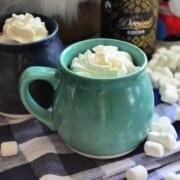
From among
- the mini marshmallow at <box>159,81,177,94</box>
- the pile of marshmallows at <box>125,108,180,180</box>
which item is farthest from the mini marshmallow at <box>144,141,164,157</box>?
the mini marshmallow at <box>159,81,177,94</box>

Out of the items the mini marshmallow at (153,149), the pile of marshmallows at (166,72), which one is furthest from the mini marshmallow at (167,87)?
the mini marshmallow at (153,149)

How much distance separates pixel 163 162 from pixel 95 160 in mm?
69

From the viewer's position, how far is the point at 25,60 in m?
0.47

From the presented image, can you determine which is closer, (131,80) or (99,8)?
(131,80)

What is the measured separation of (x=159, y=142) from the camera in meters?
0.45

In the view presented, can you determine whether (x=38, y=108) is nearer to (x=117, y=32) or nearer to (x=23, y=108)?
(x=23, y=108)

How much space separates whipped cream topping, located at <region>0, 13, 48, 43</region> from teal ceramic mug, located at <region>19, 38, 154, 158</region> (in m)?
0.06

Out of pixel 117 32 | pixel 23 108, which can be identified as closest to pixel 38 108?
pixel 23 108

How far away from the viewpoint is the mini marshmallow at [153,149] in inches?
17.1

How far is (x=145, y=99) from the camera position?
427mm

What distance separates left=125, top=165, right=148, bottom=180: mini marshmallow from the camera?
0.41 meters

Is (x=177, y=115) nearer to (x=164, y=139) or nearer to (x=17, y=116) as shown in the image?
(x=164, y=139)

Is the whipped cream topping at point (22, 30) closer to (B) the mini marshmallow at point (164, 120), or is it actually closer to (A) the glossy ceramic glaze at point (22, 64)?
(A) the glossy ceramic glaze at point (22, 64)

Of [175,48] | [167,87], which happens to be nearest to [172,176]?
[167,87]
